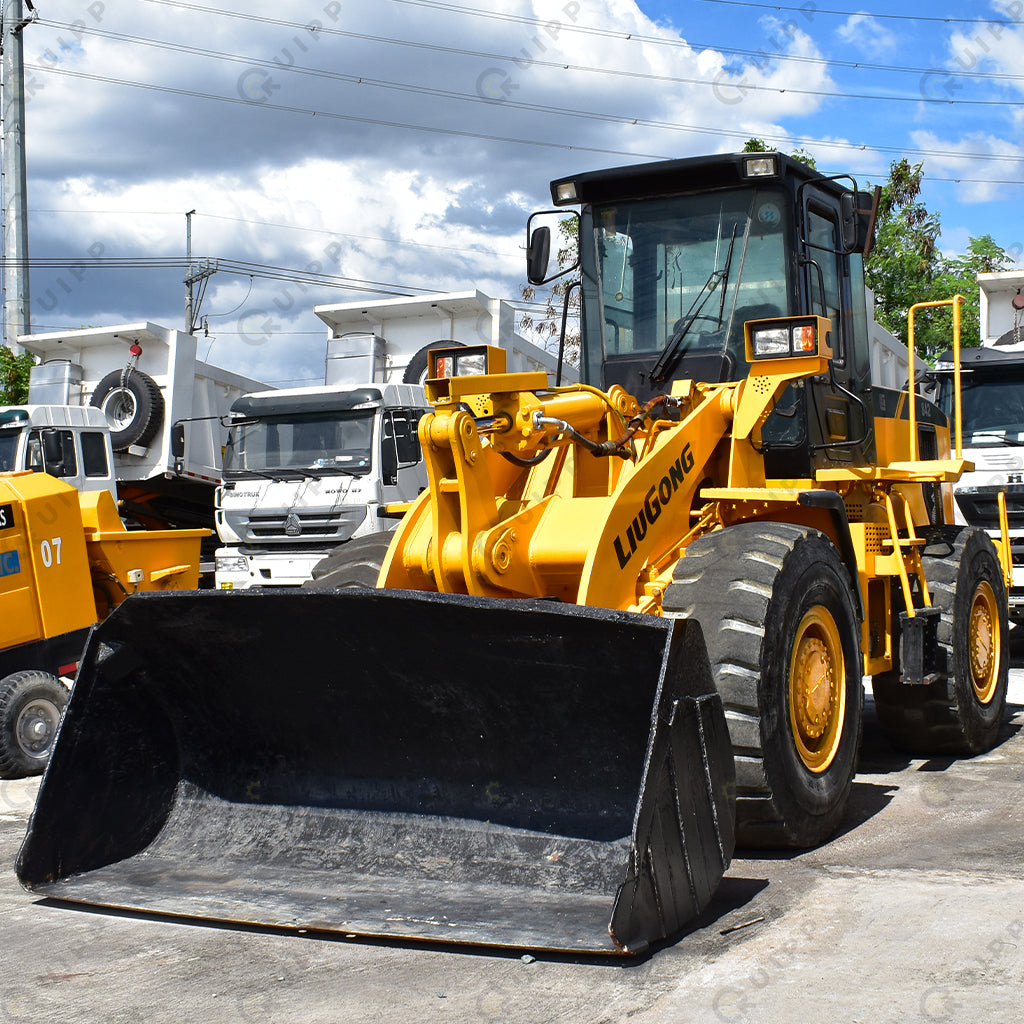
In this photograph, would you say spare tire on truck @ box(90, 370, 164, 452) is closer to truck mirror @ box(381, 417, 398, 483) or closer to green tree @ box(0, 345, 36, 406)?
truck mirror @ box(381, 417, 398, 483)

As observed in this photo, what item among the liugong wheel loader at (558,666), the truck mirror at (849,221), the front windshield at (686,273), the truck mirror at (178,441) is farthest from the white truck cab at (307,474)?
the truck mirror at (849,221)

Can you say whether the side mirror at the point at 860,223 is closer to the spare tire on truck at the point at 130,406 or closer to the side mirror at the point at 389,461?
the side mirror at the point at 389,461

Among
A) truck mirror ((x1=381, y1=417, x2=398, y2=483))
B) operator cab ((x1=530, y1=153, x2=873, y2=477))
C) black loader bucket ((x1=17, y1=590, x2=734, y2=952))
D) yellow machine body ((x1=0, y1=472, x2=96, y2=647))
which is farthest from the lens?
truck mirror ((x1=381, y1=417, x2=398, y2=483))

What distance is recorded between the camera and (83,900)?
14.2 ft

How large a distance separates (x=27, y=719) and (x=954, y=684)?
5436mm

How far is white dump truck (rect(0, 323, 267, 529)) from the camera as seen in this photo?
48.5ft

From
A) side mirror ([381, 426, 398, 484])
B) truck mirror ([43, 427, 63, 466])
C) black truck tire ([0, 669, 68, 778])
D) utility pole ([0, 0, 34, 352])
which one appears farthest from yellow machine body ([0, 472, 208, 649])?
utility pole ([0, 0, 34, 352])

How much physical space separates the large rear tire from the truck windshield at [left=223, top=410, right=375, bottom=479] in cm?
786

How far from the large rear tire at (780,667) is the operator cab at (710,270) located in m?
1.11

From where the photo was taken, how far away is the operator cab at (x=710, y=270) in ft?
20.5

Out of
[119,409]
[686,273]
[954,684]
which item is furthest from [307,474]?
[954,684]

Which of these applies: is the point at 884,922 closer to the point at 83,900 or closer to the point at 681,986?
the point at 681,986

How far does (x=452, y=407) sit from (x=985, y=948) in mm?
2807

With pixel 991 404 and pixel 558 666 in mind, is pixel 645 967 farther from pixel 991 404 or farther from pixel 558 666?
pixel 991 404
